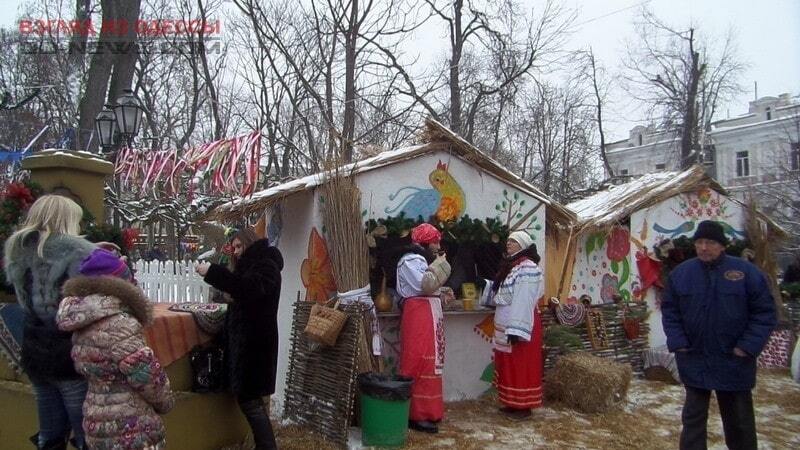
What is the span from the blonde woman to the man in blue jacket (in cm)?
362

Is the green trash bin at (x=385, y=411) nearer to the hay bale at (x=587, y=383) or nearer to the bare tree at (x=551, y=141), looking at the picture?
the hay bale at (x=587, y=383)

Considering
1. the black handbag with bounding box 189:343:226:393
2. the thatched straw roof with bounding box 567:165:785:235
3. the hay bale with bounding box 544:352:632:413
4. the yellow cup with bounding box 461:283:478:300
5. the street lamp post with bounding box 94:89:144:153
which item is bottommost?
the hay bale with bounding box 544:352:632:413

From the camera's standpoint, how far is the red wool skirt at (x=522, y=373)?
5938mm

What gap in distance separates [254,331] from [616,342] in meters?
4.89

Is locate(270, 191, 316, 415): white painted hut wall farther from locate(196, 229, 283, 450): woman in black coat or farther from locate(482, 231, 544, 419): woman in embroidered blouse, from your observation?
locate(482, 231, 544, 419): woman in embroidered blouse

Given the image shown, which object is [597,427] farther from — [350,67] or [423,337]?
[350,67]

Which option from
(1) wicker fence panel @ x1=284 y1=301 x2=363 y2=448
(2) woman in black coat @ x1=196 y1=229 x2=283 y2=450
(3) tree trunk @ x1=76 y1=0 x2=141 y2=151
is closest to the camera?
(2) woman in black coat @ x1=196 y1=229 x2=283 y2=450

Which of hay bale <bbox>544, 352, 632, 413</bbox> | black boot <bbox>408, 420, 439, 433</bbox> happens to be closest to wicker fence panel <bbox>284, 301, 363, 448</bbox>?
black boot <bbox>408, 420, 439, 433</bbox>

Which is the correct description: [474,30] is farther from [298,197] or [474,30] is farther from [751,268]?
[751,268]

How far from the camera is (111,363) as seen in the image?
287 centimetres

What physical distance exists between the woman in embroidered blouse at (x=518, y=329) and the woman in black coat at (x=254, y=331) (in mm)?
2292

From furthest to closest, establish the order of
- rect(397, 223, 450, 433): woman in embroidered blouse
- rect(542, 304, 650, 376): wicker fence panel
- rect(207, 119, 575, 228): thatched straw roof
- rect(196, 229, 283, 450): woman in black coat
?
rect(542, 304, 650, 376): wicker fence panel → rect(207, 119, 575, 228): thatched straw roof → rect(397, 223, 450, 433): woman in embroidered blouse → rect(196, 229, 283, 450): woman in black coat

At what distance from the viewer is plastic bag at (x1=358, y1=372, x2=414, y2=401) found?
5.01m

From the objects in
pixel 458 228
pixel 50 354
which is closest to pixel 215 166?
pixel 458 228
